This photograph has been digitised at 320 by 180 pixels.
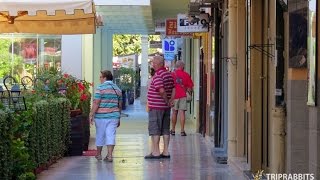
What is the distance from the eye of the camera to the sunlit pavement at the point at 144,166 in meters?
10.2

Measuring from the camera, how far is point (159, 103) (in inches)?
479

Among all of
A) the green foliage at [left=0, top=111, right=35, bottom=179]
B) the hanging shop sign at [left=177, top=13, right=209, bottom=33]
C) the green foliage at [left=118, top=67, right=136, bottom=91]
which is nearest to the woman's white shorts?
the green foliage at [left=0, top=111, right=35, bottom=179]

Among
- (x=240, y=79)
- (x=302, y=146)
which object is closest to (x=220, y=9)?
(x=240, y=79)

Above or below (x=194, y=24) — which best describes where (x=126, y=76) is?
below

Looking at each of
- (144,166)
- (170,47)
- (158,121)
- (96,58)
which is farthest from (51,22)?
(170,47)

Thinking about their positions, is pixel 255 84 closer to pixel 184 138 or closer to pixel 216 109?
pixel 216 109

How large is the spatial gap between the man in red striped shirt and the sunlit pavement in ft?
1.25

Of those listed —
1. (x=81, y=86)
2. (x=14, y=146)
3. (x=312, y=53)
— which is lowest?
(x=14, y=146)

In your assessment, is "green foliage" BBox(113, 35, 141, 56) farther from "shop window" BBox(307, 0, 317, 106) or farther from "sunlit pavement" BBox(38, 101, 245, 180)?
"shop window" BBox(307, 0, 317, 106)

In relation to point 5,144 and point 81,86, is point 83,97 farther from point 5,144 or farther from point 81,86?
point 5,144

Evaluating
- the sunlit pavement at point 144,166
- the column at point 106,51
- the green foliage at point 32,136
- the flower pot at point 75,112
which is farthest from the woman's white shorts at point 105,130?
the column at point 106,51

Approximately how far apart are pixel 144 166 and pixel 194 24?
5573 mm

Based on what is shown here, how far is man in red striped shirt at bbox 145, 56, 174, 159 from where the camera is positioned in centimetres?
1212

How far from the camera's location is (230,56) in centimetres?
1124
